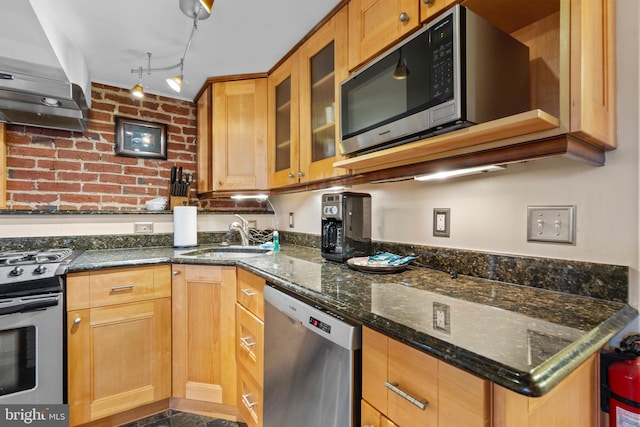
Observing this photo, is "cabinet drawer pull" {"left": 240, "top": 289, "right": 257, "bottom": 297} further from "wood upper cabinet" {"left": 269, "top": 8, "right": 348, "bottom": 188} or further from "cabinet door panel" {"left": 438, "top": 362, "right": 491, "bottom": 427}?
"cabinet door panel" {"left": 438, "top": 362, "right": 491, "bottom": 427}

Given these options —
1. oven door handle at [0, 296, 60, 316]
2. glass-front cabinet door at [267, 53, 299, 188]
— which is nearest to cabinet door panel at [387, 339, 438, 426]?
glass-front cabinet door at [267, 53, 299, 188]

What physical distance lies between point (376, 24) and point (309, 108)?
0.58 m

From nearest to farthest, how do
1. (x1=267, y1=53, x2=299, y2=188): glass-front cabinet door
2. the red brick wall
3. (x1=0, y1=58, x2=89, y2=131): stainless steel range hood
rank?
1. (x1=0, y1=58, x2=89, y2=131): stainless steel range hood
2. (x1=267, y1=53, x2=299, y2=188): glass-front cabinet door
3. the red brick wall

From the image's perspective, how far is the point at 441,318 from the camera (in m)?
0.75

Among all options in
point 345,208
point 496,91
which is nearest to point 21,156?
point 345,208

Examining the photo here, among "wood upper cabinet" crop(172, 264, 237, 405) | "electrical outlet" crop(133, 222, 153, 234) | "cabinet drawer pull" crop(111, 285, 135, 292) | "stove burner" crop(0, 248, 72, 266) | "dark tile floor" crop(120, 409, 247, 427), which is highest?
"electrical outlet" crop(133, 222, 153, 234)

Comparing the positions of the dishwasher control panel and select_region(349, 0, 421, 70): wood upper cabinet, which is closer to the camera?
the dishwasher control panel

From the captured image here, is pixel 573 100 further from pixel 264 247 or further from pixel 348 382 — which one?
pixel 264 247

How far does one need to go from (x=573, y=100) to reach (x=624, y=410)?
744mm

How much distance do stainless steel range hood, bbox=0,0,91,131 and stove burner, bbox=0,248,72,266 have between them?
2.58ft

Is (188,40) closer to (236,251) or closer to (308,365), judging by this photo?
(236,251)

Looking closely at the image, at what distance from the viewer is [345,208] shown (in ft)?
4.83

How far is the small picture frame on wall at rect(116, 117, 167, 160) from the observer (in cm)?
223

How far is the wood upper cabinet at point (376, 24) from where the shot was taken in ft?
3.54
